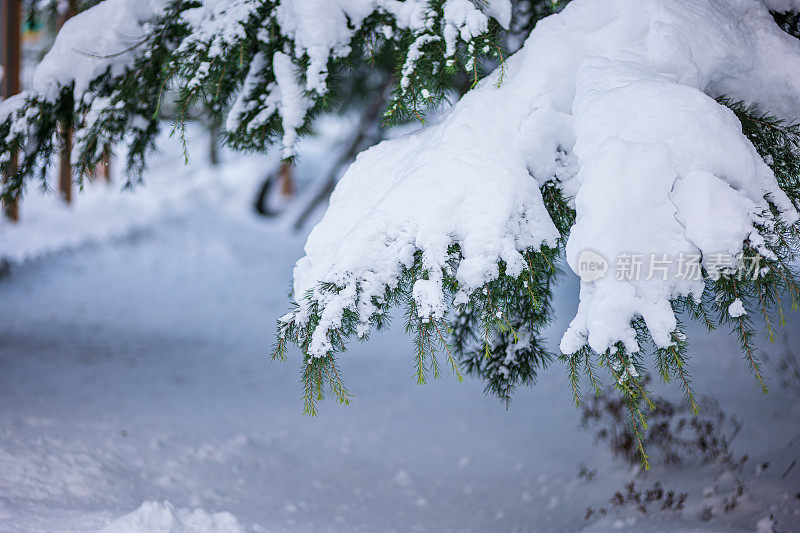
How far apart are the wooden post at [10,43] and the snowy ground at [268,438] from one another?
7.92 ft

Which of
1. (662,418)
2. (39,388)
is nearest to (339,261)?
(662,418)

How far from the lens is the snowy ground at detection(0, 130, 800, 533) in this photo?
2971 mm

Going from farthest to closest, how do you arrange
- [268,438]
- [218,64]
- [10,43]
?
1. [10,43]
2. [268,438]
3. [218,64]

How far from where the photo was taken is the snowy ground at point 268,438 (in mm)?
2971

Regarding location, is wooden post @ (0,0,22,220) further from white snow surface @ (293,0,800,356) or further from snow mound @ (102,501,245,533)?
white snow surface @ (293,0,800,356)

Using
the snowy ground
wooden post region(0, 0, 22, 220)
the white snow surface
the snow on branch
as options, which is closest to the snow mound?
the snowy ground

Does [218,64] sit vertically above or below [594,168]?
above

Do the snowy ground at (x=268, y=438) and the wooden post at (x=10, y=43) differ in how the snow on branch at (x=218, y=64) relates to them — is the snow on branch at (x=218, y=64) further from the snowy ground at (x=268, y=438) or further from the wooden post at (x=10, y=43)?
the wooden post at (x=10, y=43)

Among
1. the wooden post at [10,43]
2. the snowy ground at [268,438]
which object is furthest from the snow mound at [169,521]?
the wooden post at [10,43]

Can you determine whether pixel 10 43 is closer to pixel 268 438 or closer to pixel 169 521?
pixel 268 438

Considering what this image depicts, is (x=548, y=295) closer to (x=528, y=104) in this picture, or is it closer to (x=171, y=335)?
(x=528, y=104)

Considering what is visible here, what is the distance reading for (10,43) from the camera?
263 inches

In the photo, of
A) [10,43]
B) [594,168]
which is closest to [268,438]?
[594,168]

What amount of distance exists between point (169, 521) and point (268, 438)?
1.64 metres
